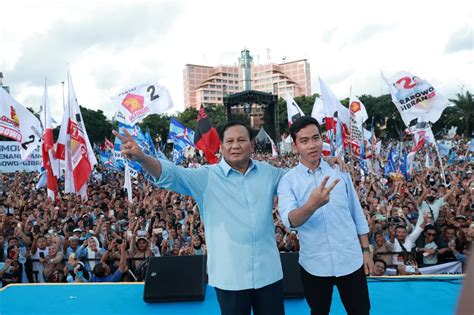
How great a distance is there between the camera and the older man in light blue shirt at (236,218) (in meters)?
2.15

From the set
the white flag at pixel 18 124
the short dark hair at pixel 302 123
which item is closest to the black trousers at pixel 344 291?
the short dark hair at pixel 302 123

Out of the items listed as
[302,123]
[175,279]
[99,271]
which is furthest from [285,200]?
[99,271]

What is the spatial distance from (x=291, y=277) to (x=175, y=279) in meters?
1.04

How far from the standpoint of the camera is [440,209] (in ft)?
25.2

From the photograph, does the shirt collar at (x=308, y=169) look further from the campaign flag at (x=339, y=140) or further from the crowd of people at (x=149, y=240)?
the campaign flag at (x=339, y=140)

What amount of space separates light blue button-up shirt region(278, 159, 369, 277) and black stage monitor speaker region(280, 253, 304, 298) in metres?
1.15

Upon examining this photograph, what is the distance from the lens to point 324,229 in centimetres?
229

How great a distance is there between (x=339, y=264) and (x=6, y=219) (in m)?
7.95

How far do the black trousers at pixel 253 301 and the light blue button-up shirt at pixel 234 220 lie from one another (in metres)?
0.06

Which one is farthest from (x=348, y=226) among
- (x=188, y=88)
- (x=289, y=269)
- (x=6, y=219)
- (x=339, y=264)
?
(x=188, y=88)

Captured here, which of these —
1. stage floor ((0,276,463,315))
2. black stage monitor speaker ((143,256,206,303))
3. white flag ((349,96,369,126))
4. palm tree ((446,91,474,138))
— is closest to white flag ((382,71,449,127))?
white flag ((349,96,369,126))

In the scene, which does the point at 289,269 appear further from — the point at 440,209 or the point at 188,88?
the point at 188,88

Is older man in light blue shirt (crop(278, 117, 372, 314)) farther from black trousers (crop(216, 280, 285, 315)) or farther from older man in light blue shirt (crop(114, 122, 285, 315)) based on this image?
black trousers (crop(216, 280, 285, 315))

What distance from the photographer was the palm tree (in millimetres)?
45969
